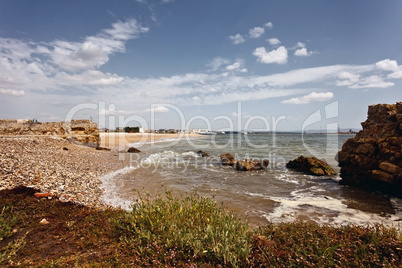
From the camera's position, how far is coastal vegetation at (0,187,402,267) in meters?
3.81

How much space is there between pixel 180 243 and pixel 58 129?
28.9 m

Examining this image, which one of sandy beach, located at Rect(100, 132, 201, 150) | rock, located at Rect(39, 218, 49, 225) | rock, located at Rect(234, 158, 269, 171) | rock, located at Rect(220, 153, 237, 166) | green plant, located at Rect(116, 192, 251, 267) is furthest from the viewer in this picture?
sandy beach, located at Rect(100, 132, 201, 150)

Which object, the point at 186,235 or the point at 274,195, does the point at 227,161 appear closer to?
the point at 274,195

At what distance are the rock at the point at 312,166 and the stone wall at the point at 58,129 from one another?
26728 millimetres

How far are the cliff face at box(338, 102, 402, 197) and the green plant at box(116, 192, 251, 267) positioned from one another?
11079 mm

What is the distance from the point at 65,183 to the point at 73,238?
590 centimetres

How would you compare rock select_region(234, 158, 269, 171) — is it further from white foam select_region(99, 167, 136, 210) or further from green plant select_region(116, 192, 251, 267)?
green plant select_region(116, 192, 251, 267)

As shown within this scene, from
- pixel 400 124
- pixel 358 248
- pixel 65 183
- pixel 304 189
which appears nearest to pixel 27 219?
pixel 65 183

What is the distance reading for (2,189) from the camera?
762 cm

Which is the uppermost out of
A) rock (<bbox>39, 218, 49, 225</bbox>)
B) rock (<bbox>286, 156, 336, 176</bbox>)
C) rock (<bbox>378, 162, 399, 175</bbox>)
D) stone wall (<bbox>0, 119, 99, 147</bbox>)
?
stone wall (<bbox>0, 119, 99, 147</bbox>)

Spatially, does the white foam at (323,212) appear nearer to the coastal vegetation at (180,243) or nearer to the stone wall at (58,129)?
the coastal vegetation at (180,243)

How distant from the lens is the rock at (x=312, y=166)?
17344 mm

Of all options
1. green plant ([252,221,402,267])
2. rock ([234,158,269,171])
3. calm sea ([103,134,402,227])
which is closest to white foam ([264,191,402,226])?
calm sea ([103,134,402,227])

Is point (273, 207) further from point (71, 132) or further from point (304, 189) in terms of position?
point (71, 132)
